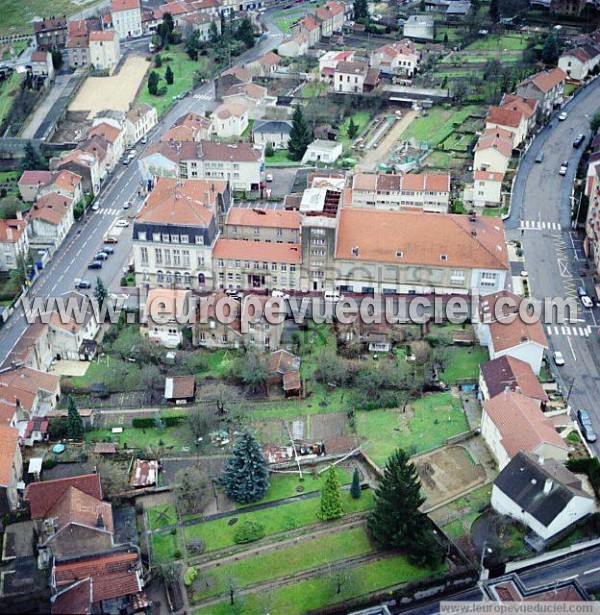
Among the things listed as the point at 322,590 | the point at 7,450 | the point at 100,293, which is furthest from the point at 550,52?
the point at 7,450

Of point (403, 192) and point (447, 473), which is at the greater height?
point (403, 192)

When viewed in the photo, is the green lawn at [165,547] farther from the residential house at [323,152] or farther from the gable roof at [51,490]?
the residential house at [323,152]

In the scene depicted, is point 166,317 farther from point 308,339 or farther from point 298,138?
point 298,138

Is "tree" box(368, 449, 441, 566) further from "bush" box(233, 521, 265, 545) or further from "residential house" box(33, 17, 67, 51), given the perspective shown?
"residential house" box(33, 17, 67, 51)

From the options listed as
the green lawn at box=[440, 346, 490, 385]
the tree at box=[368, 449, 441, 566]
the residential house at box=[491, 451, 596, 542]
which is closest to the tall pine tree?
the tree at box=[368, 449, 441, 566]

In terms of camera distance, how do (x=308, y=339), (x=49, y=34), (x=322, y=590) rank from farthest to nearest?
(x=49, y=34)
(x=308, y=339)
(x=322, y=590)

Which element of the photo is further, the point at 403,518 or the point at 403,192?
the point at 403,192

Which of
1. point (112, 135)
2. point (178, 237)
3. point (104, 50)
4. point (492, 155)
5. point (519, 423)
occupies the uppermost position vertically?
point (519, 423)

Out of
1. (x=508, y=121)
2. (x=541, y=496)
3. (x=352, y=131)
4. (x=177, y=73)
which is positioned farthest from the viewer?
(x=177, y=73)
